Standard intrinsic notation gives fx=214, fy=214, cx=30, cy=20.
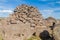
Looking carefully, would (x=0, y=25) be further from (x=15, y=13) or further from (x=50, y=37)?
(x=50, y=37)

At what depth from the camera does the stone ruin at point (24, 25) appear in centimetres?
6203

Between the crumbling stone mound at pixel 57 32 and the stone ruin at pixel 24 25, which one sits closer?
the crumbling stone mound at pixel 57 32

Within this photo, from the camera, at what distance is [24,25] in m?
63.9

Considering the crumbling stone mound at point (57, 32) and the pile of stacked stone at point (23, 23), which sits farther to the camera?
the pile of stacked stone at point (23, 23)

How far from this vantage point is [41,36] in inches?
2648

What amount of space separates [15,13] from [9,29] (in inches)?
240

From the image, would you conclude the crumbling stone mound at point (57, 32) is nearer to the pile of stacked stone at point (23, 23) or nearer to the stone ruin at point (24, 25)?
the stone ruin at point (24, 25)

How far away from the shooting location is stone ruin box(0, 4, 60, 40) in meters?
62.0

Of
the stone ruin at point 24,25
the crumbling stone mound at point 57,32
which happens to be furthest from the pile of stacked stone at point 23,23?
the crumbling stone mound at point 57,32

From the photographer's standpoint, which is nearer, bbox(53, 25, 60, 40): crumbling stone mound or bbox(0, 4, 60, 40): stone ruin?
bbox(53, 25, 60, 40): crumbling stone mound

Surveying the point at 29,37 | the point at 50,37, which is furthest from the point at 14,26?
the point at 50,37

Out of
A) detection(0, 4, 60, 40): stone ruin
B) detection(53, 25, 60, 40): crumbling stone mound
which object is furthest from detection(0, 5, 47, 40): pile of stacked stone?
detection(53, 25, 60, 40): crumbling stone mound

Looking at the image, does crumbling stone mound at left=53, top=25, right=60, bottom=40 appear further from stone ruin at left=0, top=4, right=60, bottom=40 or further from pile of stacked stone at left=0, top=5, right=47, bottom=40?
pile of stacked stone at left=0, top=5, right=47, bottom=40

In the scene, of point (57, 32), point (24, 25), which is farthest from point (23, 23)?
point (57, 32)
